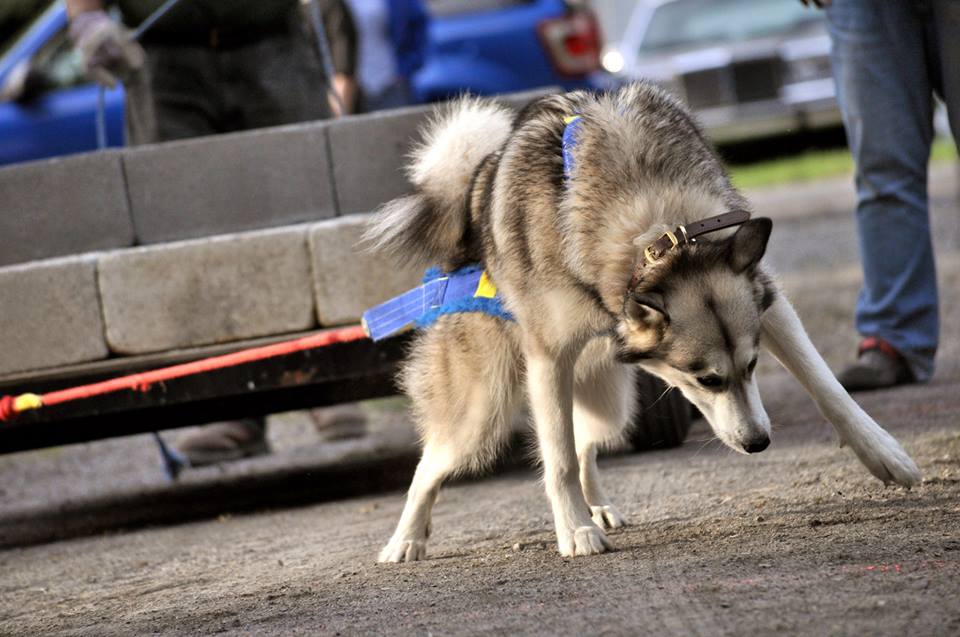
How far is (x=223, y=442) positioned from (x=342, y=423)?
0.69 metres

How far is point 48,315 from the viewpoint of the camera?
16.2 feet

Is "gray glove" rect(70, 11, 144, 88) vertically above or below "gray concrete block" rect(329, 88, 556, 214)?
above

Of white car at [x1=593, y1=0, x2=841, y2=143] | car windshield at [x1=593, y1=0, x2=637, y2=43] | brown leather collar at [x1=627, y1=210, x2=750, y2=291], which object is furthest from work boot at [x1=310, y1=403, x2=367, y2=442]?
car windshield at [x1=593, y1=0, x2=637, y2=43]

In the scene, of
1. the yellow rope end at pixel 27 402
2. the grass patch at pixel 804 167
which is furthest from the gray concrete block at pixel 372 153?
the grass patch at pixel 804 167

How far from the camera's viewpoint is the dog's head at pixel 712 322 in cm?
346

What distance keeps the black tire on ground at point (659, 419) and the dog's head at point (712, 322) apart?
1519 mm

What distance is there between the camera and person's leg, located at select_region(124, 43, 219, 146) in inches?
241

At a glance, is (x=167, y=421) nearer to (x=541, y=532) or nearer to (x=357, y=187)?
(x=357, y=187)

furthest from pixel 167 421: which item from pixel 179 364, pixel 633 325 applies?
pixel 633 325

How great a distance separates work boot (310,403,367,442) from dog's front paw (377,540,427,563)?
274 centimetres

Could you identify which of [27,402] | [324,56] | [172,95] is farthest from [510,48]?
[27,402]

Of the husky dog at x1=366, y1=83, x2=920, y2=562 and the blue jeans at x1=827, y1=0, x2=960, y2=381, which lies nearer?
the husky dog at x1=366, y1=83, x2=920, y2=562

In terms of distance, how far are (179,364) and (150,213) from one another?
31.4 inches

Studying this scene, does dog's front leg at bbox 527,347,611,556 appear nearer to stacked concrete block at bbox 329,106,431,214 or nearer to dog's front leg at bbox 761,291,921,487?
dog's front leg at bbox 761,291,921,487
